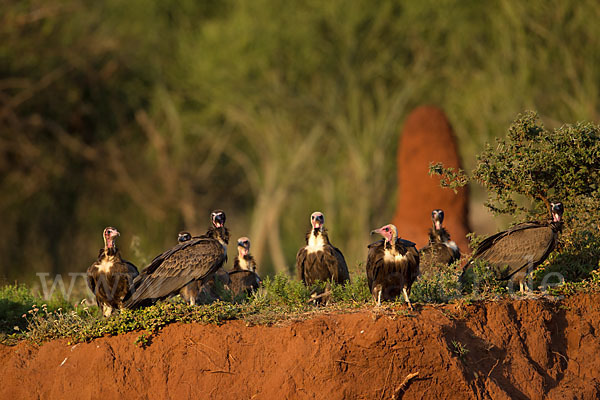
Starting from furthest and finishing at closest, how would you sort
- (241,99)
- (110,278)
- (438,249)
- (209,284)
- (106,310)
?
1. (241,99)
2. (438,249)
3. (209,284)
4. (106,310)
5. (110,278)

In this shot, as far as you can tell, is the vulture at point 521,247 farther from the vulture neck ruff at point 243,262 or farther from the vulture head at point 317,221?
the vulture neck ruff at point 243,262

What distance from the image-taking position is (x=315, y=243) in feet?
41.2

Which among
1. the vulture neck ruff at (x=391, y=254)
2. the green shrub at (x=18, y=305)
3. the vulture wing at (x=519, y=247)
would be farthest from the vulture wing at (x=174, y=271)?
the vulture wing at (x=519, y=247)

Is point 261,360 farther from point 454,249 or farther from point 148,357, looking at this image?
point 454,249

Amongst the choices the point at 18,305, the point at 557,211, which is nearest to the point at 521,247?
the point at 557,211

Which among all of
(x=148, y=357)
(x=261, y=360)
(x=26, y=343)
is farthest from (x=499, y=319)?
(x=26, y=343)

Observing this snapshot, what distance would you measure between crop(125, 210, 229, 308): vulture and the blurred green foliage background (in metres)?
18.4

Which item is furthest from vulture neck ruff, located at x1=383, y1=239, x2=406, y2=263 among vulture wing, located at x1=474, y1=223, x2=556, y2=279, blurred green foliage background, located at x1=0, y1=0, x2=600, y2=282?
blurred green foliage background, located at x1=0, y1=0, x2=600, y2=282

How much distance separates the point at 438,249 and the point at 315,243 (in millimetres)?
2010

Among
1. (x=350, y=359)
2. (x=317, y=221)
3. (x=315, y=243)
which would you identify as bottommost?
(x=350, y=359)

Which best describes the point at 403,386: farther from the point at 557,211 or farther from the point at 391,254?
the point at 557,211

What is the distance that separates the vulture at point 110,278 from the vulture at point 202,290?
761mm

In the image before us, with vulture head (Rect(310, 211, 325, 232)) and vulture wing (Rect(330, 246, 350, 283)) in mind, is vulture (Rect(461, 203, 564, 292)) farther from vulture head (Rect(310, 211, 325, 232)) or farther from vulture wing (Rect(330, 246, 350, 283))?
vulture head (Rect(310, 211, 325, 232))

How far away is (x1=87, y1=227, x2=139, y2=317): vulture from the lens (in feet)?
38.2
